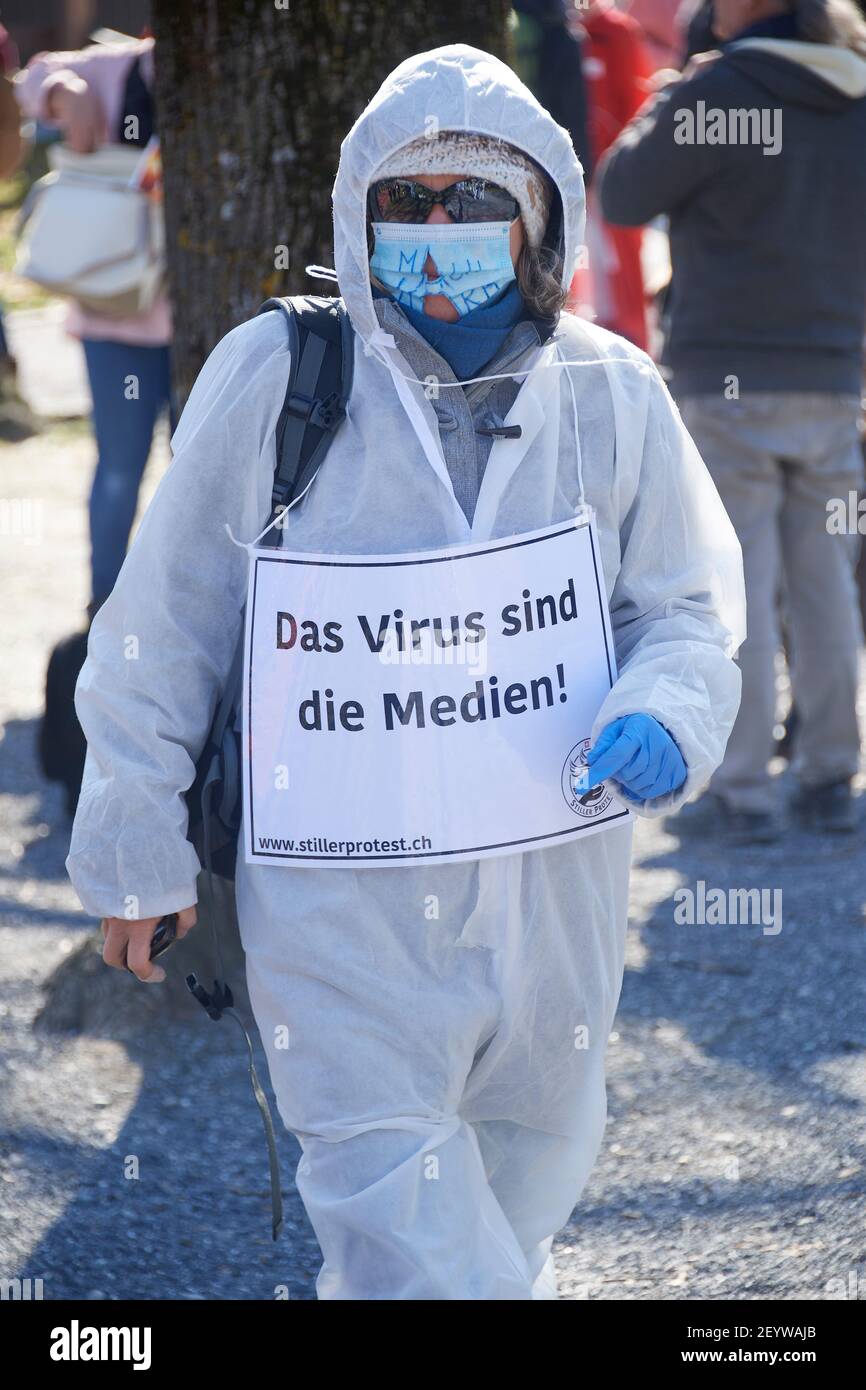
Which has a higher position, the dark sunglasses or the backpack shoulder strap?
the dark sunglasses

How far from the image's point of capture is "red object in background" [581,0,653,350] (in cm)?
862

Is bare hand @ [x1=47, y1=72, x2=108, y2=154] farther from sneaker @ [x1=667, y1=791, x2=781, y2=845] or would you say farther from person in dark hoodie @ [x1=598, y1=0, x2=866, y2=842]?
sneaker @ [x1=667, y1=791, x2=781, y2=845]

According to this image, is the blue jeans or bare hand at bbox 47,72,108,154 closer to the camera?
bare hand at bbox 47,72,108,154

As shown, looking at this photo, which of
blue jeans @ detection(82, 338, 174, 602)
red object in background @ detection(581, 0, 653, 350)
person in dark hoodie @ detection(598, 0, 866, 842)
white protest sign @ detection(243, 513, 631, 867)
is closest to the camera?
white protest sign @ detection(243, 513, 631, 867)

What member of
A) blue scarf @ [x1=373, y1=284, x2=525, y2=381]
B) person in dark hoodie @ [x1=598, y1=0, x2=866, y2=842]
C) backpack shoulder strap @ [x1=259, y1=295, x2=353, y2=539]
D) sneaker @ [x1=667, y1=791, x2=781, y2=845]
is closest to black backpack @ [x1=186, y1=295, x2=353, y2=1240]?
backpack shoulder strap @ [x1=259, y1=295, x2=353, y2=539]

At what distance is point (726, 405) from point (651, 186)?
0.65 meters

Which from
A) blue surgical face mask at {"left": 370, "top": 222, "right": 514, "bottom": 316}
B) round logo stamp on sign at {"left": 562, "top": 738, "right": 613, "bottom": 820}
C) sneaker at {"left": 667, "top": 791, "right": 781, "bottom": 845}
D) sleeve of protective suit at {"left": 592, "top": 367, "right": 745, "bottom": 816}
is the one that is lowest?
sneaker at {"left": 667, "top": 791, "right": 781, "bottom": 845}

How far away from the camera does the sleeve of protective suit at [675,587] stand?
2.55m

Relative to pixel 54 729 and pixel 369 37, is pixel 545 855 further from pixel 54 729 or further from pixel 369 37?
pixel 54 729

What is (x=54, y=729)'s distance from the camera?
5770 mm

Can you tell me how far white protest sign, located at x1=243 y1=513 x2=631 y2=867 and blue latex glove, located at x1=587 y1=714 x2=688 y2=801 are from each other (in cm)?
9

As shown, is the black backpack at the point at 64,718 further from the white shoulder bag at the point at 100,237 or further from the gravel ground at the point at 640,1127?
the white shoulder bag at the point at 100,237

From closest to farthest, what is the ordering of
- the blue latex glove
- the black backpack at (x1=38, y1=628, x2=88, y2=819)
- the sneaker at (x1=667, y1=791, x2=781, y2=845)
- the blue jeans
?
1. the blue latex glove
2. the sneaker at (x1=667, y1=791, x2=781, y2=845)
3. the black backpack at (x1=38, y1=628, x2=88, y2=819)
4. the blue jeans
